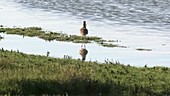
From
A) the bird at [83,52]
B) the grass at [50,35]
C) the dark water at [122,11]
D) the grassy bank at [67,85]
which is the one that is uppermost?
the grassy bank at [67,85]

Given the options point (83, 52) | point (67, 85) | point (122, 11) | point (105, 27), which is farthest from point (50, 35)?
point (122, 11)

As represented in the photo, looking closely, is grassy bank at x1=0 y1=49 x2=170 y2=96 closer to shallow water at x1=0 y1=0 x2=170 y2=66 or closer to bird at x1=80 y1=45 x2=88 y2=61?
shallow water at x1=0 y1=0 x2=170 y2=66

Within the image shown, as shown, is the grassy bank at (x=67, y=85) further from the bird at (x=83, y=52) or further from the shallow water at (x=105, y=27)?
the bird at (x=83, y=52)

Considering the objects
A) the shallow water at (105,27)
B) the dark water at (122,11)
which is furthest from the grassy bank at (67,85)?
the dark water at (122,11)

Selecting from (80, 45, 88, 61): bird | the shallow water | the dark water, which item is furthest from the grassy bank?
the dark water

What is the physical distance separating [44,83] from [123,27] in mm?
36631

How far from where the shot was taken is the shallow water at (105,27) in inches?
1305

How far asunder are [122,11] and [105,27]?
18664mm

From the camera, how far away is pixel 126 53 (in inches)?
1345

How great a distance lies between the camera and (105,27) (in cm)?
5156

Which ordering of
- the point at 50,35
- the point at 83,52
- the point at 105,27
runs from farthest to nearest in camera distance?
1. the point at 105,27
2. the point at 50,35
3. the point at 83,52

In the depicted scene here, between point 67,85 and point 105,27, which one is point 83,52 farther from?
point 105,27

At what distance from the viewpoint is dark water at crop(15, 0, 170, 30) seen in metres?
58.9

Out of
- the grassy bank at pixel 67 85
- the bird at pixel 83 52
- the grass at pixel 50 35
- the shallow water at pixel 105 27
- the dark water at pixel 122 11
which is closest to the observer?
the grassy bank at pixel 67 85
